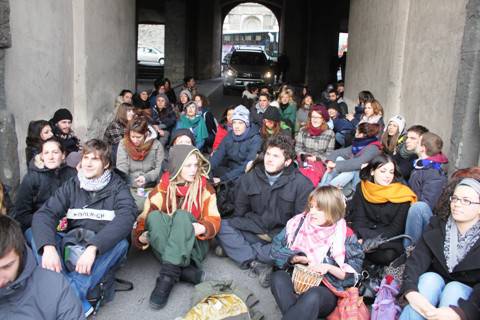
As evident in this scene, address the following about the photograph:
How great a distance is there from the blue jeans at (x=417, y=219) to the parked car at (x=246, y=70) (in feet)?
48.1

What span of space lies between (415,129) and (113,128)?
381 cm

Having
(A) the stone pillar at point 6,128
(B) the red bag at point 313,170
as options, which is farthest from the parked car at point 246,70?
(A) the stone pillar at point 6,128

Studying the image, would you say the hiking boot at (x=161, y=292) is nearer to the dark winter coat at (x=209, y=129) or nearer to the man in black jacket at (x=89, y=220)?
the man in black jacket at (x=89, y=220)


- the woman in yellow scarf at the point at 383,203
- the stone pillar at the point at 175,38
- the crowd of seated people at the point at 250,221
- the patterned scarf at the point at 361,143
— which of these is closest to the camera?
the crowd of seated people at the point at 250,221

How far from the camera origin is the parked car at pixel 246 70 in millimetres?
18234

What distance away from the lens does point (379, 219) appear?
152 inches

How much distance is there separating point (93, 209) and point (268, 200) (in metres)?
1.41

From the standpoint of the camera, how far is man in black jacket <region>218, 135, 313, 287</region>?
3.97m

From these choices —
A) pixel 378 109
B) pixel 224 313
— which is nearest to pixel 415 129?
pixel 378 109

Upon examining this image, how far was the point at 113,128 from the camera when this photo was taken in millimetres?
6434

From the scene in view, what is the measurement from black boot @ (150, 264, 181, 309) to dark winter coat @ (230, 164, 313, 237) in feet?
2.46

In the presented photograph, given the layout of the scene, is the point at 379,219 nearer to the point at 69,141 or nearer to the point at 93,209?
the point at 93,209

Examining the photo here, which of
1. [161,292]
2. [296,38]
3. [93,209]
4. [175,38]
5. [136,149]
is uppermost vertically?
[296,38]

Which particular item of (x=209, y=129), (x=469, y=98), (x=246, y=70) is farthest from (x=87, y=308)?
(x=246, y=70)
